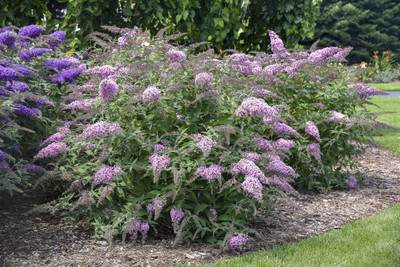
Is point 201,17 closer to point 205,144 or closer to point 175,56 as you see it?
point 175,56

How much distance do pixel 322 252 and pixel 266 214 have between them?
2.52ft

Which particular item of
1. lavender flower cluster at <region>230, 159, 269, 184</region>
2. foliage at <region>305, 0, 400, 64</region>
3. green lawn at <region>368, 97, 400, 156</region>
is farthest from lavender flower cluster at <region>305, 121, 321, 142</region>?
foliage at <region>305, 0, 400, 64</region>

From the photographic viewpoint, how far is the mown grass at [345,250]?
2834mm

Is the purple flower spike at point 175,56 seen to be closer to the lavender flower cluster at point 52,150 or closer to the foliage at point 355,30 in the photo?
the lavender flower cluster at point 52,150

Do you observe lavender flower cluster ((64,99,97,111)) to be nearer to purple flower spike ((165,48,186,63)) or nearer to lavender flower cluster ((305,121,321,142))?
purple flower spike ((165,48,186,63))

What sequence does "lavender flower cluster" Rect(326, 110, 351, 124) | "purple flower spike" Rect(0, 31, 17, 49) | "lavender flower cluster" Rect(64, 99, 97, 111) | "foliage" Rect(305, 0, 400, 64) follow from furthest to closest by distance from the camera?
"foliage" Rect(305, 0, 400, 64) → "lavender flower cluster" Rect(326, 110, 351, 124) → "purple flower spike" Rect(0, 31, 17, 49) → "lavender flower cluster" Rect(64, 99, 97, 111)

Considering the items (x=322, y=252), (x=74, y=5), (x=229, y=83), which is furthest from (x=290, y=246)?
(x=74, y=5)

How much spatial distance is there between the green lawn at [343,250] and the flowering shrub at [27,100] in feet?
5.26

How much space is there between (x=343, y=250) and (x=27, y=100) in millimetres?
2626

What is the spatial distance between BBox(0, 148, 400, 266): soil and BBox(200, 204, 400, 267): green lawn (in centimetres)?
14

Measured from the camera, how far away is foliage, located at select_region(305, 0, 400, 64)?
2298 centimetres

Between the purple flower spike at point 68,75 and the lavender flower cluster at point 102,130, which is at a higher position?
the purple flower spike at point 68,75

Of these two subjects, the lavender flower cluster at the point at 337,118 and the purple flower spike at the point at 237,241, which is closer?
the purple flower spike at the point at 237,241

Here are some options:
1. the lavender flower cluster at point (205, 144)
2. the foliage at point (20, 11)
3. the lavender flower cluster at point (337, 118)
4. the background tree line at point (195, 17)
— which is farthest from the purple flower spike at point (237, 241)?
the foliage at point (20, 11)
